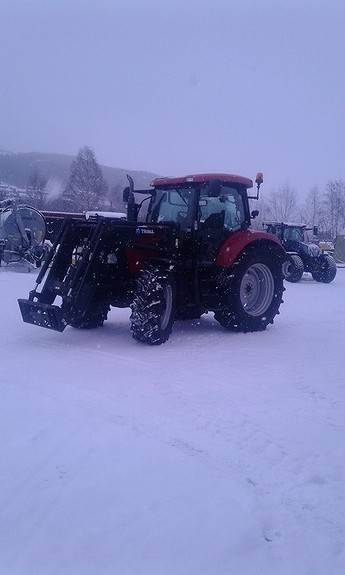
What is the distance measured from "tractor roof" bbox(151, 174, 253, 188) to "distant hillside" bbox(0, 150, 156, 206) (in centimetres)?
7785

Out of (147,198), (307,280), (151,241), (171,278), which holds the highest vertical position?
(147,198)

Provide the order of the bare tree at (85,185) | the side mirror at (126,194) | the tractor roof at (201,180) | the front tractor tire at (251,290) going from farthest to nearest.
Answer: the bare tree at (85,185) → the side mirror at (126,194) → the front tractor tire at (251,290) → the tractor roof at (201,180)

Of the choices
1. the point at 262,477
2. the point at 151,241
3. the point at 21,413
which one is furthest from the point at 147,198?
the point at 262,477

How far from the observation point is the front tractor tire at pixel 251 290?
7801 mm

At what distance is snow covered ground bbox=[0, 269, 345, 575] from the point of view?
2.76 metres

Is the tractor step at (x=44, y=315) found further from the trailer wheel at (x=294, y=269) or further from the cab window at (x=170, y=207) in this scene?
the trailer wheel at (x=294, y=269)

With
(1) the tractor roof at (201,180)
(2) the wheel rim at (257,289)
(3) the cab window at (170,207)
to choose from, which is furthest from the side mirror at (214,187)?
(2) the wheel rim at (257,289)

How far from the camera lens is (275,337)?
7824 mm

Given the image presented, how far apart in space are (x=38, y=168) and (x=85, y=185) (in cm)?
4326

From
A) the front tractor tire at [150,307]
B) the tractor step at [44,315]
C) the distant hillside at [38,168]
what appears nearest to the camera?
the tractor step at [44,315]

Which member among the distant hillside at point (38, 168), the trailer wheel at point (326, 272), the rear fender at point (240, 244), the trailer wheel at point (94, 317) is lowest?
the trailer wheel at point (326, 272)

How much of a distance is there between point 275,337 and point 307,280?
12.4 metres

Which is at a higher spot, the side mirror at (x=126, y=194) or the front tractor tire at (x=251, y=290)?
the side mirror at (x=126, y=194)

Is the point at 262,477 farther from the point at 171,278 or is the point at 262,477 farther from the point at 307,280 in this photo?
the point at 307,280
